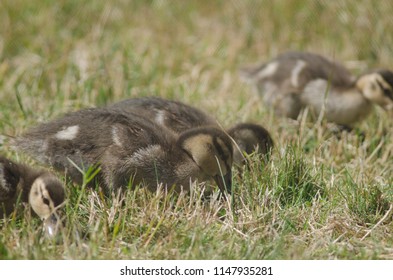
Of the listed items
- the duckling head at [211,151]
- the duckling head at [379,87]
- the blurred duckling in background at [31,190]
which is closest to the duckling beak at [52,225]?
the blurred duckling in background at [31,190]

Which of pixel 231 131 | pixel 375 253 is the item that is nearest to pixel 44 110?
pixel 231 131

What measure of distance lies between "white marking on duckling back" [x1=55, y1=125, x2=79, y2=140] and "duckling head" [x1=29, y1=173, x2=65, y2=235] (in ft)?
1.26

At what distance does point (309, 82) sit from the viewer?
4922mm

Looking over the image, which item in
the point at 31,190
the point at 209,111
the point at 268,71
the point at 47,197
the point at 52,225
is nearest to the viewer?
the point at 52,225

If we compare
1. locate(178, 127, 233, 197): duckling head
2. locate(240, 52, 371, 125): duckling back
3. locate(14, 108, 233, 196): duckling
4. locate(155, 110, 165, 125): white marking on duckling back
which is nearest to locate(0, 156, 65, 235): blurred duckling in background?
locate(14, 108, 233, 196): duckling

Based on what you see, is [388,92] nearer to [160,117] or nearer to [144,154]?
[160,117]

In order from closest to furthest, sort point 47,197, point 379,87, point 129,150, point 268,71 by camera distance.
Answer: point 47,197 → point 129,150 → point 379,87 → point 268,71

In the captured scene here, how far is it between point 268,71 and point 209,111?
73 cm

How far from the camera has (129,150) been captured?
10.9ft

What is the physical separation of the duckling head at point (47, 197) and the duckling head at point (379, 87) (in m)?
2.50

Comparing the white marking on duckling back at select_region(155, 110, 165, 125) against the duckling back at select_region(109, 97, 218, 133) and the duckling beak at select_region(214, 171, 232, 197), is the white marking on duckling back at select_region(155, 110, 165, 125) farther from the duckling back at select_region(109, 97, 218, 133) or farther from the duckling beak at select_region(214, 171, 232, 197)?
the duckling beak at select_region(214, 171, 232, 197)

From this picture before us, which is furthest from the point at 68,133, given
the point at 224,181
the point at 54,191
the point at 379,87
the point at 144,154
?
the point at 379,87

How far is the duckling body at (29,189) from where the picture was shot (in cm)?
294
